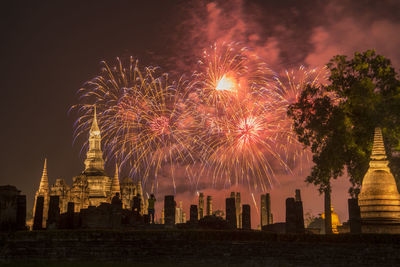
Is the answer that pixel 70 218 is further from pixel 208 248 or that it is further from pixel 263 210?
pixel 263 210

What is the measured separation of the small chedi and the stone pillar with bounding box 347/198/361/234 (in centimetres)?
3068

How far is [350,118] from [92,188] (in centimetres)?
5326

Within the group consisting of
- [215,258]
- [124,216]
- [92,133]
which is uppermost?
[92,133]

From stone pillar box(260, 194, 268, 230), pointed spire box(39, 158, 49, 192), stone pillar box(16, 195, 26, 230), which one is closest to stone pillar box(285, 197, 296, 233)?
stone pillar box(16, 195, 26, 230)

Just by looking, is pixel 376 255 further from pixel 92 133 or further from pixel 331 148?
pixel 92 133

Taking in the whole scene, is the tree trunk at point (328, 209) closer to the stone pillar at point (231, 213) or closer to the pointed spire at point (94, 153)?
the stone pillar at point (231, 213)

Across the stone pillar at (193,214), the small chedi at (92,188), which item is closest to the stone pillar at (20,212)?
the stone pillar at (193,214)

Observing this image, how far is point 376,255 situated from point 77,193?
4577 cm

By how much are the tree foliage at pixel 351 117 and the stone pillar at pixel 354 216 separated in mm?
7130

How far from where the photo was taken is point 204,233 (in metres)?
15.4

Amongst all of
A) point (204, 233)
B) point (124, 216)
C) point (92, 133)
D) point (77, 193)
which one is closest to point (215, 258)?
point (204, 233)

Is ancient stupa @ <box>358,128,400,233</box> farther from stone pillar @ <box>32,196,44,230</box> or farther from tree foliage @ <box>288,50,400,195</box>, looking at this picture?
stone pillar @ <box>32,196,44,230</box>

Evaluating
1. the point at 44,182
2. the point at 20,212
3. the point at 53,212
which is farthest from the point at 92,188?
the point at 20,212

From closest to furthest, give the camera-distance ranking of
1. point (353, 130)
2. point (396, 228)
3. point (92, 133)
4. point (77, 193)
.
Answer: point (396, 228)
point (353, 130)
point (77, 193)
point (92, 133)
